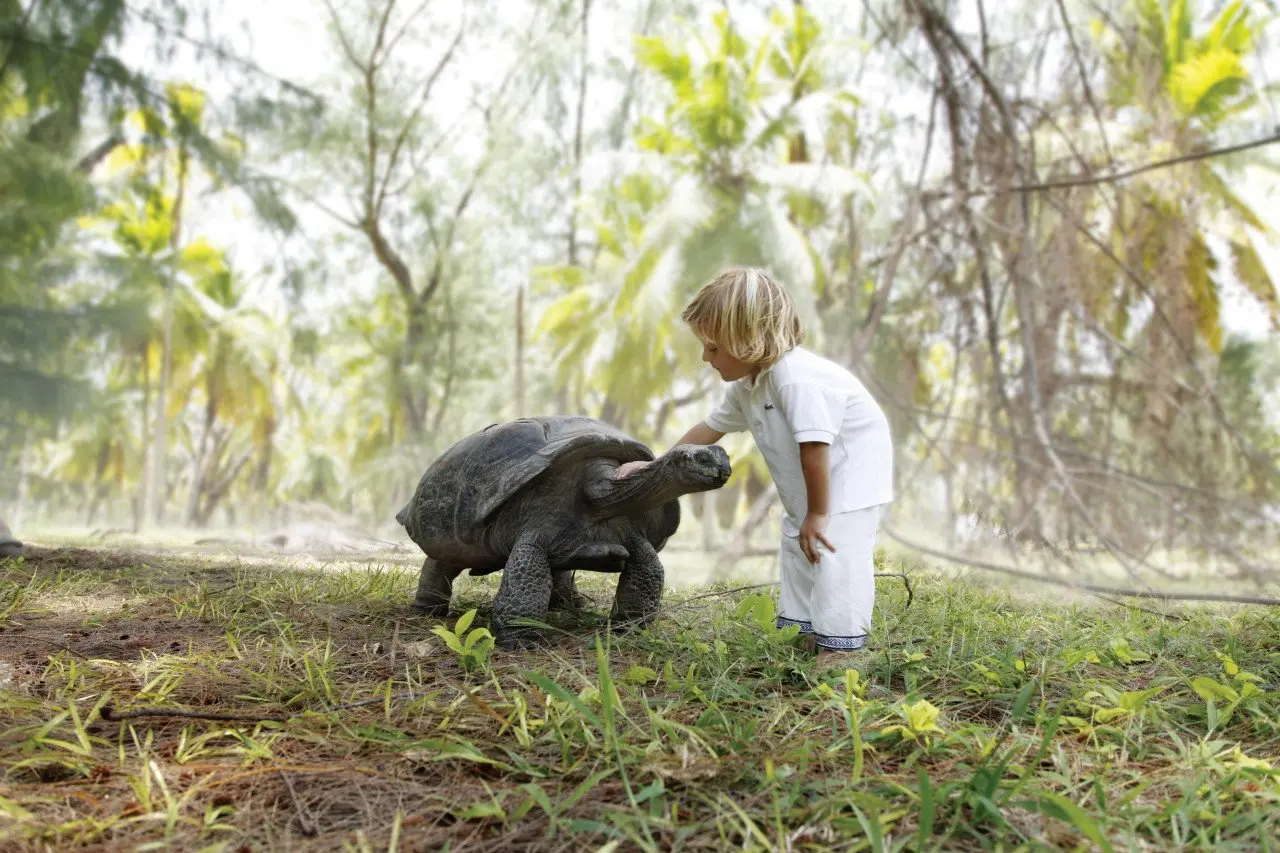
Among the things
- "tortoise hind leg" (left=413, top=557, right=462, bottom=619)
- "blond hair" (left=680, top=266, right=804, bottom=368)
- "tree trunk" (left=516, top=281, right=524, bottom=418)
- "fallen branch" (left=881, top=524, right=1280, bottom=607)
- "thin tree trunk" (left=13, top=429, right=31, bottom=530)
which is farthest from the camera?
"tree trunk" (left=516, top=281, right=524, bottom=418)

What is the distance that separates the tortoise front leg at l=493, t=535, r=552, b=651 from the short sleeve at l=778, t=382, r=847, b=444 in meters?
0.93

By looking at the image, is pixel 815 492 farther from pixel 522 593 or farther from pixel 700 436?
pixel 522 593

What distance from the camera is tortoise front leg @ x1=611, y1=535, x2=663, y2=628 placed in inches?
121

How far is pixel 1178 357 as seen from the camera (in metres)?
9.39

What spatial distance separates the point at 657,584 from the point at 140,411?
30.1m

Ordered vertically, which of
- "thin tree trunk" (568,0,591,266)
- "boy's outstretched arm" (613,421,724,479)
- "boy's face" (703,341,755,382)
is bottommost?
"boy's outstretched arm" (613,421,724,479)

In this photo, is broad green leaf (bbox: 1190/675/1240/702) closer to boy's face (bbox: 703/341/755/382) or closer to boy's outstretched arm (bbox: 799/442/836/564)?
boy's outstretched arm (bbox: 799/442/836/564)

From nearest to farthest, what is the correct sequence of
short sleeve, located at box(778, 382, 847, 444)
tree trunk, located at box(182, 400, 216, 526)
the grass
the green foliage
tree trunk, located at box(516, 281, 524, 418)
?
the grass → the green foliage → short sleeve, located at box(778, 382, 847, 444) → tree trunk, located at box(516, 281, 524, 418) → tree trunk, located at box(182, 400, 216, 526)

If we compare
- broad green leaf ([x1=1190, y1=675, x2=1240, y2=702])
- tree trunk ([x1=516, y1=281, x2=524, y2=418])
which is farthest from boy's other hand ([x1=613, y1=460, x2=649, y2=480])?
tree trunk ([x1=516, y1=281, x2=524, y2=418])

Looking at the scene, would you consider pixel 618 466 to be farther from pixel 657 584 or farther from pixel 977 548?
pixel 977 548

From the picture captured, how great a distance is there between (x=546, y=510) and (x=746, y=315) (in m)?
0.93

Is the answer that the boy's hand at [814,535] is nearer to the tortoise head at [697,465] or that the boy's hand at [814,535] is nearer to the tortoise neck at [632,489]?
the tortoise head at [697,465]

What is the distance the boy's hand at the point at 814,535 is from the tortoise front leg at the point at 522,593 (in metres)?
0.84

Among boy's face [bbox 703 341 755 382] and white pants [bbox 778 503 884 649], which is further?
boy's face [bbox 703 341 755 382]
